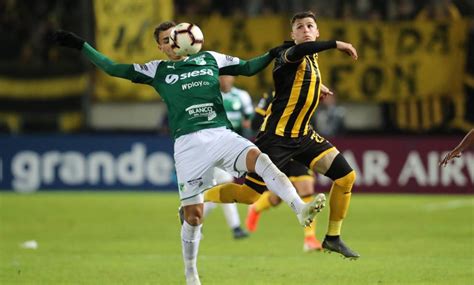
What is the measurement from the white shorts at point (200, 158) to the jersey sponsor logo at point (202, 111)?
0.15 m

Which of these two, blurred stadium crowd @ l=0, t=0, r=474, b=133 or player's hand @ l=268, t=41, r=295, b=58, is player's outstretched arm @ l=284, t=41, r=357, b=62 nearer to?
player's hand @ l=268, t=41, r=295, b=58

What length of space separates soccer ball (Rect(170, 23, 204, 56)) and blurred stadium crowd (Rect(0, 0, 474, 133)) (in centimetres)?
1469

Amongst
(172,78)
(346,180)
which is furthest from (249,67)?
(346,180)

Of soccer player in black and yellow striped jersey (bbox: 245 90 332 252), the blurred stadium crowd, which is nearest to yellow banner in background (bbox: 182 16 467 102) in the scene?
the blurred stadium crowd

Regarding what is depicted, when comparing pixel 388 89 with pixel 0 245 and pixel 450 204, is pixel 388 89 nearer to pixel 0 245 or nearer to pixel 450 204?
pixel 450 204

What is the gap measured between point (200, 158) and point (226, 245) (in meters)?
5.05

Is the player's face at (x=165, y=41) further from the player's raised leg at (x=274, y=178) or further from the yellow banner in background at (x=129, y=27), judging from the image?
the yellow banner in background at (x=129, y=27)

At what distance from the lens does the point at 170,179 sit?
24.5m

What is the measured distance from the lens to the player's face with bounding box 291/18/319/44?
1138 cm

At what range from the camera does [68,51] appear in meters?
27.7

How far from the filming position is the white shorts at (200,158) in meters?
10.4

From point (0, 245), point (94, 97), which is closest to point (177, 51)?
point (0, 245)

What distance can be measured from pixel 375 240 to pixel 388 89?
1003cm

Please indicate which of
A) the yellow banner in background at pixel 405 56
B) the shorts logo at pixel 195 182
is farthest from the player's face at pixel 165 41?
the yellow banner in background at pixel 405 56
